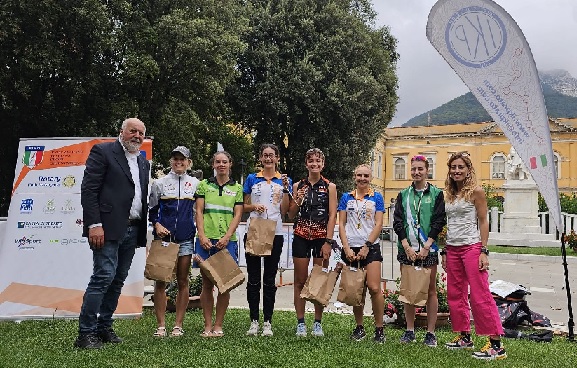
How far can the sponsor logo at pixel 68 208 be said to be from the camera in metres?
7.07

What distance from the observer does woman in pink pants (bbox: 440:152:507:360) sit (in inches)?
201

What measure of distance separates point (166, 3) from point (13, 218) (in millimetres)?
13052

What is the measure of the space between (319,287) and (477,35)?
3.21 meters

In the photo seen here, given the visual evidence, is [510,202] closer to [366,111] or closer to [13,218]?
[366,111]

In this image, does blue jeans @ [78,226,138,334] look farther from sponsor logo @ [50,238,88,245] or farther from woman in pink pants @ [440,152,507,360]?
woman in pink pants @ [440,152,507,360]

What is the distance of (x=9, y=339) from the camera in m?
5.62

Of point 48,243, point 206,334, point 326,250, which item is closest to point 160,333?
point 206,334

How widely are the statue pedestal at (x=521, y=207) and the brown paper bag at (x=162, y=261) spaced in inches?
971

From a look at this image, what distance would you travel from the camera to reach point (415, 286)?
5387 mm

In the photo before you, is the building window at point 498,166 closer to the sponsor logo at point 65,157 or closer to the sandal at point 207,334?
the sponsor logo at point 65,157

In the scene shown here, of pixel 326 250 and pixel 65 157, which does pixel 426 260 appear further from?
pixel 65 157

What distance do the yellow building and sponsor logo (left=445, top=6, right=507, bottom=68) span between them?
4562 centimetres

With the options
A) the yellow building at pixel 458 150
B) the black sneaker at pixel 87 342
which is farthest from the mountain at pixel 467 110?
the black sneaker at pixel 87 342

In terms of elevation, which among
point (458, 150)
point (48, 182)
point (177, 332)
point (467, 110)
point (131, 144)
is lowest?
point (177, 332)
